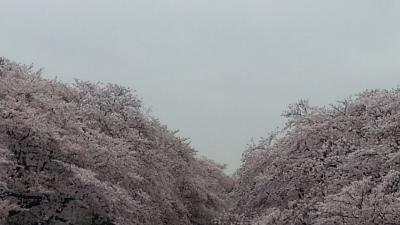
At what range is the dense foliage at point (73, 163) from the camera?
10961mm

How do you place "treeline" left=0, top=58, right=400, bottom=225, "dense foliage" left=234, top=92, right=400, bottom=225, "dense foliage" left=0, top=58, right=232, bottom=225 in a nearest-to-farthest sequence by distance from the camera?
1. "dense foliage" left=234, top=92, right=400, bottom=225
2. "treeline" left=0, top=58, right=400, bottom=225
3. "dense foliage" left=0, top=58, right=232, bottom=225

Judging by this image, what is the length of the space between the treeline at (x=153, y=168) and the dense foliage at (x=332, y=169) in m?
0.02

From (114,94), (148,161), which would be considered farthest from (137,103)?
(148,161)

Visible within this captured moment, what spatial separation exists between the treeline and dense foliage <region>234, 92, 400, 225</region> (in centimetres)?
2

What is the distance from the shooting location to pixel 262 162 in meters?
14.5

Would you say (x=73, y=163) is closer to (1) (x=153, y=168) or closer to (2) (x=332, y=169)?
(1) (x=153, y=168)

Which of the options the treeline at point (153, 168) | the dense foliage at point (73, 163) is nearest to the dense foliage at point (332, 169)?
the treeline at point (153, 168)

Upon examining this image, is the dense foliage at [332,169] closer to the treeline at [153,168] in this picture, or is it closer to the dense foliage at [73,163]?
the treeline at [153,168]

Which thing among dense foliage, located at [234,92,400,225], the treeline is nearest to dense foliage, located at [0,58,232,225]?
the treeline

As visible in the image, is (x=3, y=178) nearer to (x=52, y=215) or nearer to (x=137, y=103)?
(x=52, y=215)

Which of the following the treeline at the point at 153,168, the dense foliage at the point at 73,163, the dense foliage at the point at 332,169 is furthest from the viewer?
the dense foliage at the point at 73,163

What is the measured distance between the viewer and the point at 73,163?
11.7 m

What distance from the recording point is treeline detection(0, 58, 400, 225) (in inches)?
396

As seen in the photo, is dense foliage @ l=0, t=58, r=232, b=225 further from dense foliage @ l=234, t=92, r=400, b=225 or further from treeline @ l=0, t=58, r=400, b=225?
dense foliage @ l=234, t=92, r=400, b=225
